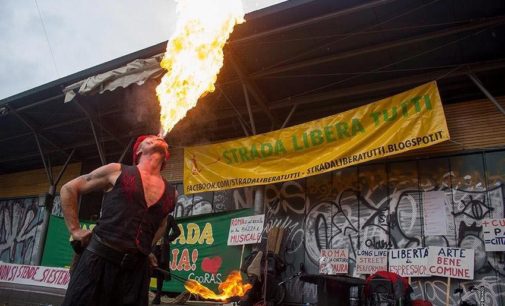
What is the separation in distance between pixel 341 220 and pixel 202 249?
3.41 metres

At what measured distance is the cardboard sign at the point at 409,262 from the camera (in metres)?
7.07

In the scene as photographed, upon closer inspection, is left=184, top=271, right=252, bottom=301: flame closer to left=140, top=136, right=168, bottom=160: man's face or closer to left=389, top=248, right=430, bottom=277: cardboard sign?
left=389, top=248, right=430, bottom=277: cardboard sign

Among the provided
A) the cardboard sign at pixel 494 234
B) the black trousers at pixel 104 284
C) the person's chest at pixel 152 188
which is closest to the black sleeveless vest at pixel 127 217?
the person's chest at pixel 152 188

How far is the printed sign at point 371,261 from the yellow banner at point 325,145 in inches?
71.9

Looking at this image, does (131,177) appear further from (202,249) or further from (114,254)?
(202,249)

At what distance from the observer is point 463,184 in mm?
7398

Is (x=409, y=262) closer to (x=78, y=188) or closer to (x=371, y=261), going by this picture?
(x=371, y=261)

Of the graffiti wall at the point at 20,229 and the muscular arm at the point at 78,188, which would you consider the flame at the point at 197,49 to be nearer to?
the muscular arm at the point at 78,188

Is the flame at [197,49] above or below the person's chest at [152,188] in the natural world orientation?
above

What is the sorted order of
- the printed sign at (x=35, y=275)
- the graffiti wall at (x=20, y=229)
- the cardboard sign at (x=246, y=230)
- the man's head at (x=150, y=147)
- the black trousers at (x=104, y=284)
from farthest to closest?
the graffiti wall at (x=20, y=229), the printed sign at (x=35, y=275), the cardboard sign at (x=246, y=230), the man's head at (x=150, y=147), the black trousers at (x=104, y=284)

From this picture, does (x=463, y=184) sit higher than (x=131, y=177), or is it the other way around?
(x=463, y=184)

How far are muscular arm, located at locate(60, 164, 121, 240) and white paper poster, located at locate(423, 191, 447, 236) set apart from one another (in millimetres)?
6204

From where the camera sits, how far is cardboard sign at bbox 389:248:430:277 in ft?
23.2

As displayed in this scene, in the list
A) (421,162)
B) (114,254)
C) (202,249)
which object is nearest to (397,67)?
A: (421,162)
